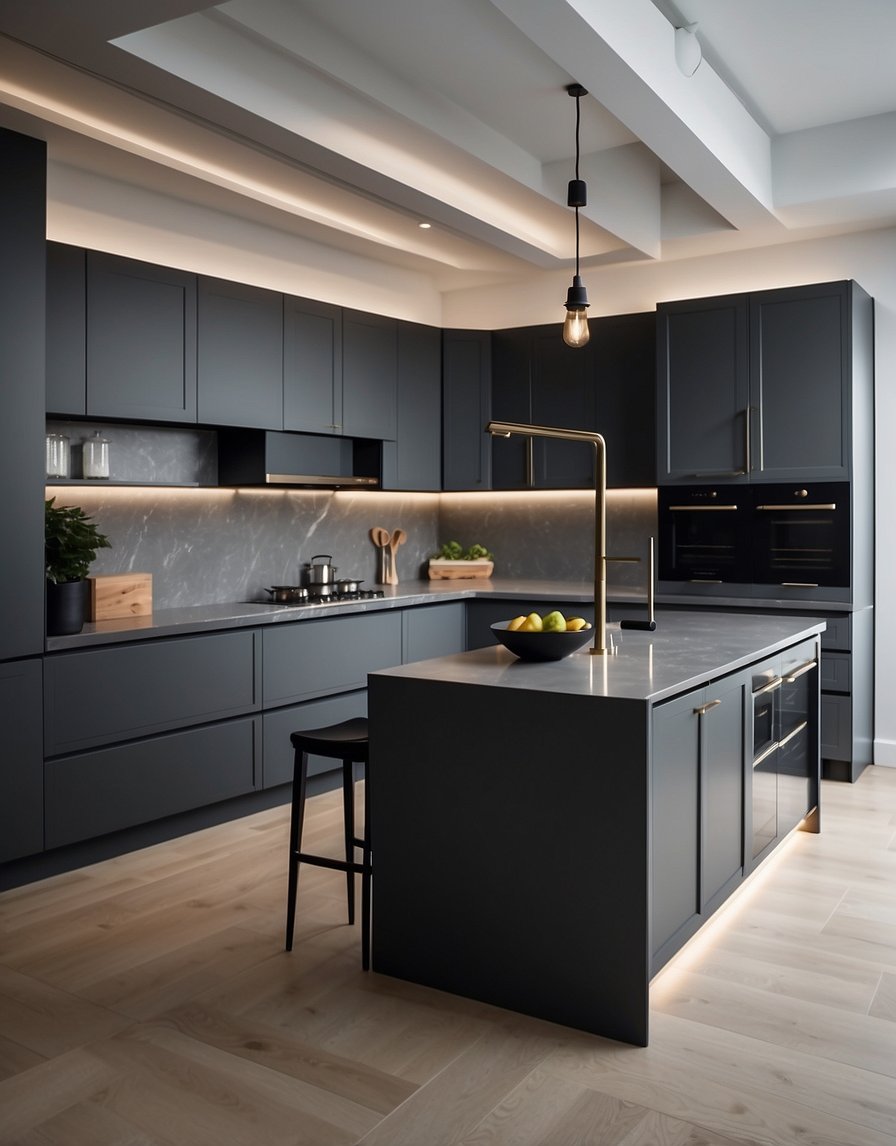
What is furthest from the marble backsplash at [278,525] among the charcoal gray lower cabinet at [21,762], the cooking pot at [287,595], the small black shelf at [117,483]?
the charcoal gray lower cabinet at [21,762]

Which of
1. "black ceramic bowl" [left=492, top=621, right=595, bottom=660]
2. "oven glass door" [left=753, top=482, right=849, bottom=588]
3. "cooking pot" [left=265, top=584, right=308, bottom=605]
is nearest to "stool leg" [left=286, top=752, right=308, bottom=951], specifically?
"black ceramic bowl" [left=492, top=621, right=595, bottom=660]

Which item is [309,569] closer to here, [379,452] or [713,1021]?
[379,452]

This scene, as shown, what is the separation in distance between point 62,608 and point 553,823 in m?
2.13

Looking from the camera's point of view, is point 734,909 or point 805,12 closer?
point 734,909

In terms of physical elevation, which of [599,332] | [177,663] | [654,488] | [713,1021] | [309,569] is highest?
[599,332]

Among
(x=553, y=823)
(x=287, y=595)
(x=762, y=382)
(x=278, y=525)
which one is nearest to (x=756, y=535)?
(x=762, y=382)

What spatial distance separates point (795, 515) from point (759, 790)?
2.10 m

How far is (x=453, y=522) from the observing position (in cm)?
677

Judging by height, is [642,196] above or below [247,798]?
above

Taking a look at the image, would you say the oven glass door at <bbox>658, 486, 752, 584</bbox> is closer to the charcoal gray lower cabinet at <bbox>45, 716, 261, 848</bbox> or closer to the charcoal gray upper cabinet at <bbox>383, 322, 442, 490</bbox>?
the charcoal gray upper cabinet at <bbox>383, 322, 442, 490</bbox>

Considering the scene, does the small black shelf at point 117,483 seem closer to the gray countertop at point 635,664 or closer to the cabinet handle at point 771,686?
the gray countertop at point 635,664

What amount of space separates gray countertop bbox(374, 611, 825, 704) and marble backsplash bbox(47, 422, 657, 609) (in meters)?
2.12

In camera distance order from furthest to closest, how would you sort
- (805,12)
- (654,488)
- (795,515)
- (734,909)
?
1. (654,488)
2. (795,515)
3. (805,12)
4. (734,909)

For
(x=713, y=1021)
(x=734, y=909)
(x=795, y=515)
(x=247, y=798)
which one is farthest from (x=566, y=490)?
(x=713, y=1021)
